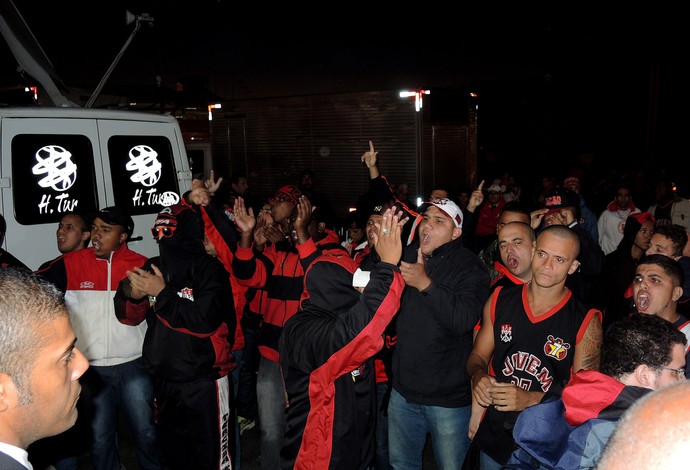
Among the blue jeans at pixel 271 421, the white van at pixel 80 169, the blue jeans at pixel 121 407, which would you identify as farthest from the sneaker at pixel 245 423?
the white van at pixel 80 169

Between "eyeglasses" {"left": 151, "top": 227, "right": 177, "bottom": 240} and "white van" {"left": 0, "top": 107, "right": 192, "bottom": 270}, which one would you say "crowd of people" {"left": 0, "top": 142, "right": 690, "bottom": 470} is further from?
"white van" {"left": 0, "top": 107, "right": 192, "bottom": 270}

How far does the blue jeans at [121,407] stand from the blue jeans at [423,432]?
1.89 meters

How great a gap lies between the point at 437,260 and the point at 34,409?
281 centimetres

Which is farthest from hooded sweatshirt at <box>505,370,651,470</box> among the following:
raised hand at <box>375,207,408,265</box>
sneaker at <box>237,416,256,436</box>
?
sneaker at <box>237,416,256,436</box>

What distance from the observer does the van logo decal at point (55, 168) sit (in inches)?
208

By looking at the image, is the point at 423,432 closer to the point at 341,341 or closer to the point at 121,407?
the point at 341,341

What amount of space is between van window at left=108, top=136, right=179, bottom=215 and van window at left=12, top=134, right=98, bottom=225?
27 cm

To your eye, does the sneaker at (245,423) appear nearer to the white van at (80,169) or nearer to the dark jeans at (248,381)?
the dark jeans at (248,381)

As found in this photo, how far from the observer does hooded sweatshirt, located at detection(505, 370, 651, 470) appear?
6.24ft

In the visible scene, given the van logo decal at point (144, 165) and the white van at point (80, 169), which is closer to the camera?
the white van at point (80, 169)

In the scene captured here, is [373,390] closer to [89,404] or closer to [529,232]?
[529,232]

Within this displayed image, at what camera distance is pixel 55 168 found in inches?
212

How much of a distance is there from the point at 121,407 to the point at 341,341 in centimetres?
261

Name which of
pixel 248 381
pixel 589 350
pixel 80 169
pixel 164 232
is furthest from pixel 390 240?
pixel 80 169
